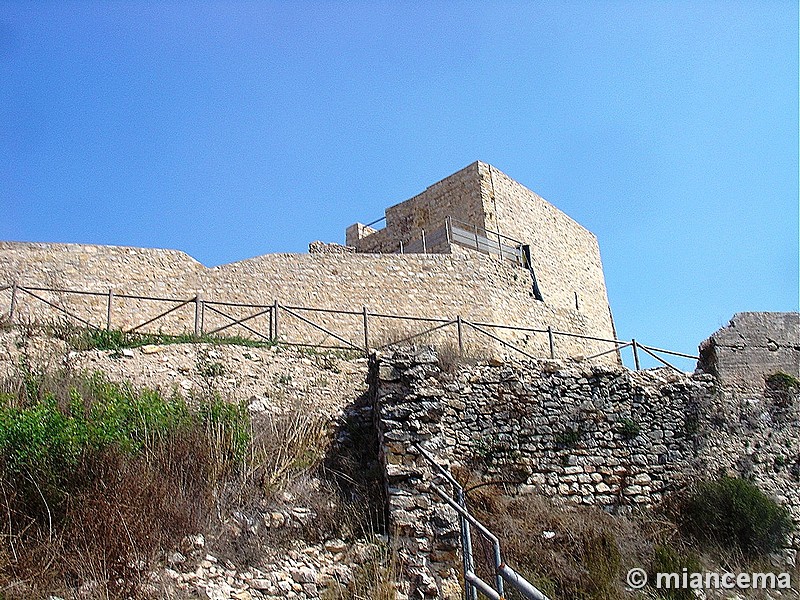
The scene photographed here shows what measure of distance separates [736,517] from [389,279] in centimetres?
1069

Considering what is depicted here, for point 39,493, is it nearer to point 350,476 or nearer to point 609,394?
point 350,476

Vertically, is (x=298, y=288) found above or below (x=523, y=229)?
below

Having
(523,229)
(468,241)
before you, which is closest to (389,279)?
(468,241)

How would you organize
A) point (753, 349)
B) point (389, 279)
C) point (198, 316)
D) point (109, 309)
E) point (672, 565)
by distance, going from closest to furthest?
point (672, 565) < point (753, 349) < point (109, 309) < point (198, 316) < point (389, 279)

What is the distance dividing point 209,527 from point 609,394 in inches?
244

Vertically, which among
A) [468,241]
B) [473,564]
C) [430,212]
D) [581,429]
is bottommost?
[473,564]

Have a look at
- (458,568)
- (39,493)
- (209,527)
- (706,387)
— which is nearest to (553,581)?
(458,568)

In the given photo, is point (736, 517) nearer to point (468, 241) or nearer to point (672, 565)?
point (672, 565)

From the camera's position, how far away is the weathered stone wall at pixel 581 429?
32.2ft

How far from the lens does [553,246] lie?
24.3m

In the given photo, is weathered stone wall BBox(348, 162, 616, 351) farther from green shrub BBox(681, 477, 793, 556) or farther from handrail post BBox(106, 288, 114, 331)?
green shrub BBox(681, 477, 793, 556)

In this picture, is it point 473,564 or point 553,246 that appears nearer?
point 473,564

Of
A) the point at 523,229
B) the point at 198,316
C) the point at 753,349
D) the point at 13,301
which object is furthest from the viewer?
the point at 523,229

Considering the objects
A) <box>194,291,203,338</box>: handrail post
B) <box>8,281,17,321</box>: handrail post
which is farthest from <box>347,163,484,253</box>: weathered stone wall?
<box>8,281,17,321</box>: handrail post
